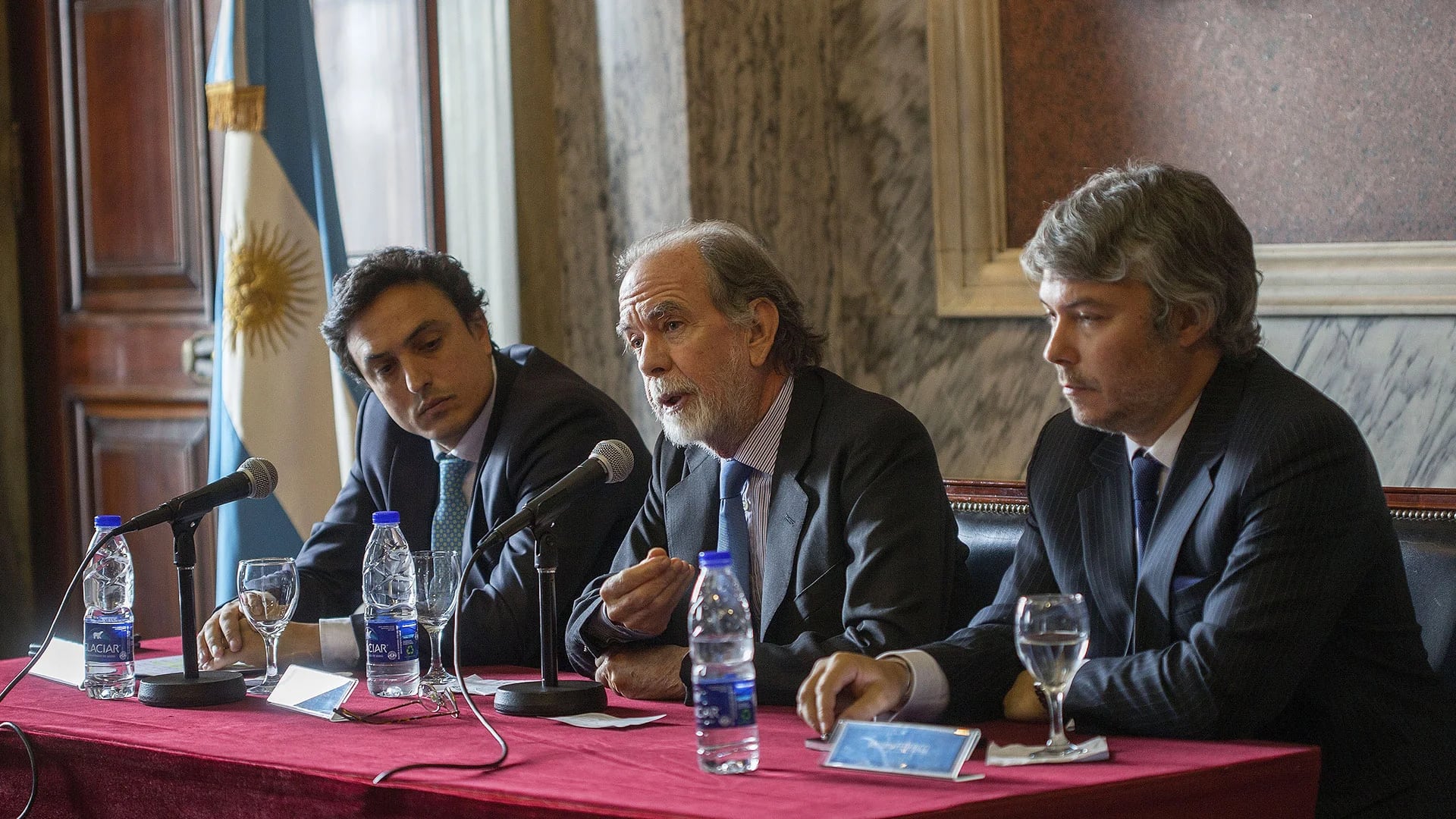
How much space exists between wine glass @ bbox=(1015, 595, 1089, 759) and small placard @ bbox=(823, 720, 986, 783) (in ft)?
0.38

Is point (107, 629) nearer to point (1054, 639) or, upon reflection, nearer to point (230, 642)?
point (230, 642)

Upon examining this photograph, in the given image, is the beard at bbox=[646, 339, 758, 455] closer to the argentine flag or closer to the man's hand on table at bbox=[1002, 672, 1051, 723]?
the man's hand on table at bbox=[1002, 672, 1051, 723]

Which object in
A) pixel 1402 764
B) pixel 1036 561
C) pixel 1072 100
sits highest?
pixel 1072 100

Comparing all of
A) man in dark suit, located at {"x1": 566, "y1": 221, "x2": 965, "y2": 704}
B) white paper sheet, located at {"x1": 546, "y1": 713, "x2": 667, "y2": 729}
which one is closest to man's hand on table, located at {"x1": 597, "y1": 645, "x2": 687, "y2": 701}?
man in dark suit, located at {"x1": 566, "y1": 221, "x2": 965, "y2": 704}

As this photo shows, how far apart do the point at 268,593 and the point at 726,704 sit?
100cm

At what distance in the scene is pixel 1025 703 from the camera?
206 cm

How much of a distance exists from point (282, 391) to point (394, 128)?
81 cm

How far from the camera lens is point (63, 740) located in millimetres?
2133

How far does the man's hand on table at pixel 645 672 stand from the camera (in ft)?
7.45

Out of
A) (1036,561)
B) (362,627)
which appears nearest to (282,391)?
(362,627)

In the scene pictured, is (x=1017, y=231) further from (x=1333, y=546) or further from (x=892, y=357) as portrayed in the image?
(x=1333, y=546)

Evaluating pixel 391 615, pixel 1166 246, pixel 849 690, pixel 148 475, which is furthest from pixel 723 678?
pixel 148 475

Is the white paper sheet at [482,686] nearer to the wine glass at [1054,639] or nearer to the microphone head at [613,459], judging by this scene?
the microphone head at [613,459]

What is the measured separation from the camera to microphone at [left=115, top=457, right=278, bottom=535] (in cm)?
230
